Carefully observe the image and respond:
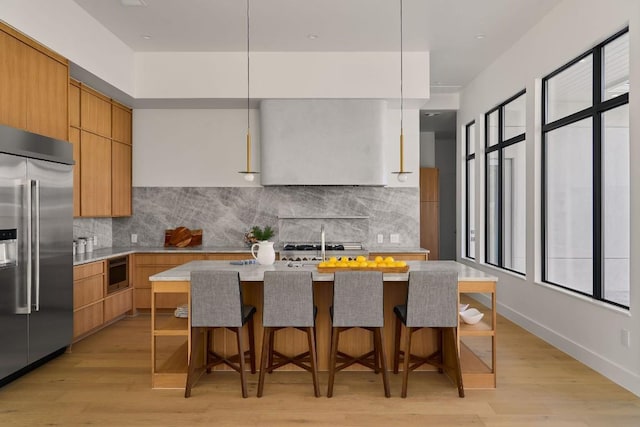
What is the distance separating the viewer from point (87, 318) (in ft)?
16.7

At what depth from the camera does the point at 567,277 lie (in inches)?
190

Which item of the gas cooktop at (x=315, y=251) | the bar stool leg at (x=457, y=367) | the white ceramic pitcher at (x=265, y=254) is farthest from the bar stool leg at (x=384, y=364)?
the gas cooktop at (x=315, y=251)

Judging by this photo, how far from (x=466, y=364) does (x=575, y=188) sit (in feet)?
6.78

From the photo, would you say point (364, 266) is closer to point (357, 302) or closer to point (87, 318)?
point (357, 302)

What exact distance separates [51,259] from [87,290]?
40.3 inches

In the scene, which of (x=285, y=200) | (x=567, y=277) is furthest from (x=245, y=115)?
(x=567, y=277)

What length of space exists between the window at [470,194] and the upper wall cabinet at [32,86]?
5611 mm

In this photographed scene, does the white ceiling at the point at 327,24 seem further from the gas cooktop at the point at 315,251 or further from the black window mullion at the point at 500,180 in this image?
the gas cooktop at the point at 315,251

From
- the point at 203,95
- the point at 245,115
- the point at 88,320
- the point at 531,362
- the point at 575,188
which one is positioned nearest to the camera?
the point at 531,362

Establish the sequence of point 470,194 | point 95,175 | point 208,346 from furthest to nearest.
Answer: point 470,194 < point 95,175 < point 208,346

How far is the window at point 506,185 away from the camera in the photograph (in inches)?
234

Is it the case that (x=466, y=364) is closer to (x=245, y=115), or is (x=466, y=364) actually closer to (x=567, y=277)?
(x=567, y=277)

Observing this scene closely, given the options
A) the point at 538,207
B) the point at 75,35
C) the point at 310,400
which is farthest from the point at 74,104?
the point at 538,207

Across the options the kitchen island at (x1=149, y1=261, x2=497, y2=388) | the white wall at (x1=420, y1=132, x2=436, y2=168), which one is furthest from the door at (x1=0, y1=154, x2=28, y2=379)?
the white wall at (x1=420, y1=132, x2=436, y2=168)
